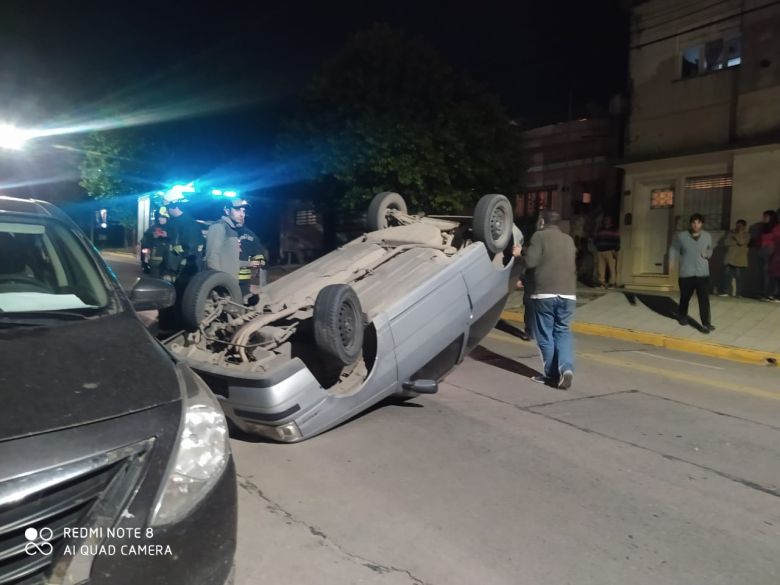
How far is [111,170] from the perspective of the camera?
25906mm

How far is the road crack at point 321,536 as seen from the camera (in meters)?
2.94

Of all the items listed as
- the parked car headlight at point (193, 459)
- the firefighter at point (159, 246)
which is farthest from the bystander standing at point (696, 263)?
the parked car headlight at point (193, 459)

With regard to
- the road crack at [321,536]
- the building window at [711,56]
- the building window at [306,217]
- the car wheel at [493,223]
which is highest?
the building window at [711,56]

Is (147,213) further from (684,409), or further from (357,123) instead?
(684,409)

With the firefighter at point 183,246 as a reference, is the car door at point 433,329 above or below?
below

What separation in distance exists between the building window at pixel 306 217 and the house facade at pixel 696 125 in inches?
518

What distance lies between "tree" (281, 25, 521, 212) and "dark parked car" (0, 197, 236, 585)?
1104 cm

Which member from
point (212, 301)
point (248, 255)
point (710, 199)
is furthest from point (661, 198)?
point (212, 301)

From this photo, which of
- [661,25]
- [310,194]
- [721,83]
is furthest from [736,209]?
[310,194]

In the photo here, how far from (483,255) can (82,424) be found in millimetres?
4162

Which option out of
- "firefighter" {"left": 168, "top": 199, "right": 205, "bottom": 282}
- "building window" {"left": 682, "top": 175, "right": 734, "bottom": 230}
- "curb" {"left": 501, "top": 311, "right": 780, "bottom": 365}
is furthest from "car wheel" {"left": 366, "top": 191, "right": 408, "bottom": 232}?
"building window" {"left": 682, "top": 175, "right": 734, "bottom": 230}

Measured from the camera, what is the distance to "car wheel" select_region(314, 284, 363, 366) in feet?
13.9

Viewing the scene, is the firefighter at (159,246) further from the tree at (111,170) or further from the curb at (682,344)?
the tree at (111,170)

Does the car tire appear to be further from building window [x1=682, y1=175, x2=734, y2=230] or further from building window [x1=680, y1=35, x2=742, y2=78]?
building window [x1=680, y1=35, x2=742, y2=78]
